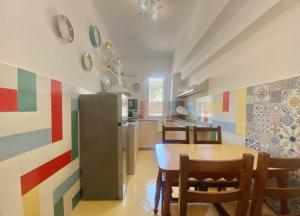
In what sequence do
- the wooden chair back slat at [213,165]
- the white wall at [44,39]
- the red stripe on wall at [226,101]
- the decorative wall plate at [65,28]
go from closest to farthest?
the wooden chair back slat at [213,165]
the white wall at [44,39]
the decorative wall plate at [65,28]
the red stripe on wall at [226,101]

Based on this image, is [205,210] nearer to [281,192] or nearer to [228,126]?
[281,192]

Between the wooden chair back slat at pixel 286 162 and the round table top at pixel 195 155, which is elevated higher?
the wooden chair back slat at pixel 286 162

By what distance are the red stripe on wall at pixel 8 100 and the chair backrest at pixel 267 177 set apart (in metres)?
1.51

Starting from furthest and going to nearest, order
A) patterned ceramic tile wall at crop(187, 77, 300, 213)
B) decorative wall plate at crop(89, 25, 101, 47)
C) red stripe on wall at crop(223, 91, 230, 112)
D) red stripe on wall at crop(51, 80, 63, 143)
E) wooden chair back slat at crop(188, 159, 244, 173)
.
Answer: decorative wall plate at crop(89, 25, 101, 47) < red stripe on wall at crop(223, 91, 230, 112) < red stripe on wall at crop(51, 80, 63, 143) < patterned ceramic tile wall at crop(187, 77, 300, 213) < wooden chair back slat at crop(188, 159, 244, 173)

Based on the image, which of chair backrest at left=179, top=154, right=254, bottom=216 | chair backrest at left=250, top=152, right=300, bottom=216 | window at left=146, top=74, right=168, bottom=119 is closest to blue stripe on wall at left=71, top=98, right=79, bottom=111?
chair backrest at left=179, top=154, right=254, bottom=216

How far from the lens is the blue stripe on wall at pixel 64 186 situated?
1.82 meters

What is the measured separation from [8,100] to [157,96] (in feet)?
16.2

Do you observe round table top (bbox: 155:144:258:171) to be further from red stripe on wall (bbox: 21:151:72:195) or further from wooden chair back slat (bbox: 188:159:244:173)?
red stripe on wall (bbox: 21:151:72:195)

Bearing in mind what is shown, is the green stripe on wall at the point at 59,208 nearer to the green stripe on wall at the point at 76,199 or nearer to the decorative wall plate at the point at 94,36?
the green stripe on wall at the point at 76,199

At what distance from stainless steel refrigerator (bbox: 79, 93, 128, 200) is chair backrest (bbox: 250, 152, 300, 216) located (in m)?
1.66

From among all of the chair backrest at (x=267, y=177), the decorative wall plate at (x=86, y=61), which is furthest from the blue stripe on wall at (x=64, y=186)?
the chair backrest at (x=267, y=177)

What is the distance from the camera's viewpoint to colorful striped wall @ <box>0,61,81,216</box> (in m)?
1.20

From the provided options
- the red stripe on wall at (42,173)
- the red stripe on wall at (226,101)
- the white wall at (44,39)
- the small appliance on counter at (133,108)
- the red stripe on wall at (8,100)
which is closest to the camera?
the red stripe on wall at (8,100)

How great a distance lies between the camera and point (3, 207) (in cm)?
115
